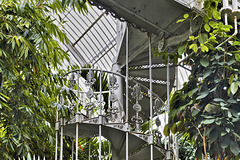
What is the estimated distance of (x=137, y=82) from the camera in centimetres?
557

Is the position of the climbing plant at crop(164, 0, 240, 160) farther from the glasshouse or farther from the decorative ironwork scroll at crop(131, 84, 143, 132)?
the decorative ironwork scroll at crop(131, 84, 143, 132)

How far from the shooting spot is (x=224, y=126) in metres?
4.45

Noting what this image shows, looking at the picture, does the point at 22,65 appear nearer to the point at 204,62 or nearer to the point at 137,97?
the point at 137,97

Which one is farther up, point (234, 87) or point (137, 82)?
point (137, 82)

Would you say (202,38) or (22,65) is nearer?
(202,38)

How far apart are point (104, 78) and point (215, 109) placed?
144 inches

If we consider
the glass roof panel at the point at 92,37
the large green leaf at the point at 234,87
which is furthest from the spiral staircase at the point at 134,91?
the glass roof panel at the point at 92,37

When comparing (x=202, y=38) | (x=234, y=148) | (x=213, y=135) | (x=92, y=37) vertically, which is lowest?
(x=234, y=148)

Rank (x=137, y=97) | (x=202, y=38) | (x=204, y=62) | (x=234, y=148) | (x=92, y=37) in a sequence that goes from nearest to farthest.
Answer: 1. (x=234, y=148)
2. (x=202, y=38)
3. (x=204, y=62)
4. (x=137, y=97)
5. (x=92, y=37)

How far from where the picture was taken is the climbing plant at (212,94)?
444 centimetres

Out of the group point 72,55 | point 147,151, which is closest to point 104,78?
point 147,151

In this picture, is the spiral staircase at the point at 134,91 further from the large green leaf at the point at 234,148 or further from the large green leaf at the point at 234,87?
the large green leaf at the point at 234,148

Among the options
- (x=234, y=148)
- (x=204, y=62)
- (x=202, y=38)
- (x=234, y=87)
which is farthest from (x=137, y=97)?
(x=234, y=148)

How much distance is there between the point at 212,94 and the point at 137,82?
1.17 m
